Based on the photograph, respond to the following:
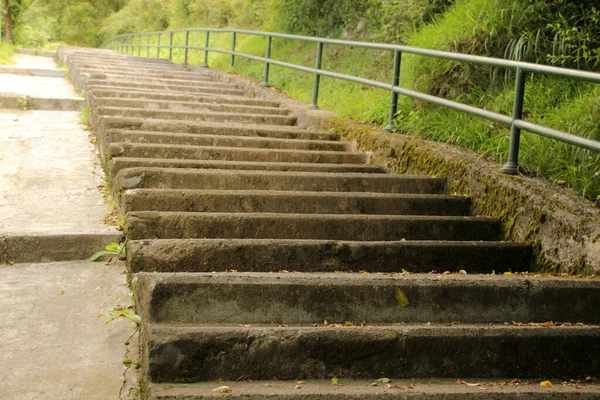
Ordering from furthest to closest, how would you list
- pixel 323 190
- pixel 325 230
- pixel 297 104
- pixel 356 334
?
pixel 297 104
pixel 323 190
pixel 325 230
pixel 356 334

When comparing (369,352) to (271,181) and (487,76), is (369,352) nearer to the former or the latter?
(271,181)

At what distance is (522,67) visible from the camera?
4.74 m

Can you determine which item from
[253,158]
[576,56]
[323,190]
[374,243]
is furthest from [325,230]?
[576,56]

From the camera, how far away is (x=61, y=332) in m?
3.57

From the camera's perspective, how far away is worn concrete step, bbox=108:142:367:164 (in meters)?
6.01

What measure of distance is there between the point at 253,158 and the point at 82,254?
81.1 inches

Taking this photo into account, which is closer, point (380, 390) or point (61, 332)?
point (380, 390)

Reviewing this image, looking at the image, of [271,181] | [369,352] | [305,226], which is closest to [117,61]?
[271,181]

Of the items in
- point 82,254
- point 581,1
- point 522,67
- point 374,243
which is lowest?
point 82,254

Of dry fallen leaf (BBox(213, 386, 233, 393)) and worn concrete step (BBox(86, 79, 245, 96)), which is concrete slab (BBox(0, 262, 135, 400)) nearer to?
dry fallen leaf (BBox(213, 386, 233, 393))

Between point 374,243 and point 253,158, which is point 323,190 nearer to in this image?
point 253,158

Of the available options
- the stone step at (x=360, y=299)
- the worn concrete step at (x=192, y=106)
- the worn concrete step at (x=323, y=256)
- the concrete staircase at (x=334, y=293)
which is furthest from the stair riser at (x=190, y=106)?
the stone step at (x=360, y=299)

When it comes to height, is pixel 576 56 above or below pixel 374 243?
above

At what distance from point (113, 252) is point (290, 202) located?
1140 millimetres
